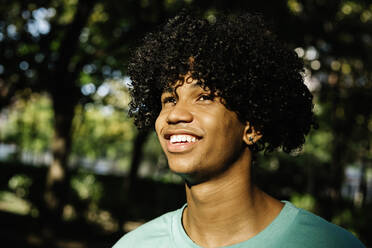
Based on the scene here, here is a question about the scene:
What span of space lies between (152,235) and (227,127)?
0.91 meters

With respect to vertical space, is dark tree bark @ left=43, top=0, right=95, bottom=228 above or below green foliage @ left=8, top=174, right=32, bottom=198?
above

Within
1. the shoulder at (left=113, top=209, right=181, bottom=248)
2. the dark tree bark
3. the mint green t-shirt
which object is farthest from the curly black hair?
the dark tree bark

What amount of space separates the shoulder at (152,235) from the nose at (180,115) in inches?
29.3

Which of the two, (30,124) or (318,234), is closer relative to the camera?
(318,234)

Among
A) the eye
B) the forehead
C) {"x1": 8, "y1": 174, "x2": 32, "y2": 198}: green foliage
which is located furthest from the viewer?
{"x1": 8, "y1": 174, "x2": 32, "y2": 198}: green foliage

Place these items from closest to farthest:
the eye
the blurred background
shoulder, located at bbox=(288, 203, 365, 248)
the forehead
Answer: shoulder, located at bbox=(288, 203, 365, 248), the forehead, the eye, the blurred background

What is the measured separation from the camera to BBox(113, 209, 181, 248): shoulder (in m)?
2.45

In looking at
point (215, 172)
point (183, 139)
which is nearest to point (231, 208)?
point (215, 172)

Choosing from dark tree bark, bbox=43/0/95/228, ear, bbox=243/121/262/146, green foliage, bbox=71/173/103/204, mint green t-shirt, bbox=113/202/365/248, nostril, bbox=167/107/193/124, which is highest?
nostril, bbox=167/107/193/124

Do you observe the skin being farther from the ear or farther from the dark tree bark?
the dark tree bark

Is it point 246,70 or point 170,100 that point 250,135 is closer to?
point 246,70

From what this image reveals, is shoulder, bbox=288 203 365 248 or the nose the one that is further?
the nose

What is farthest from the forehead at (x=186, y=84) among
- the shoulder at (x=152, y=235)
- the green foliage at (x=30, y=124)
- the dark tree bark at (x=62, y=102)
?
the green foliage at (x=30, y=124)

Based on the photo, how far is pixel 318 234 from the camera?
80.0 inches
